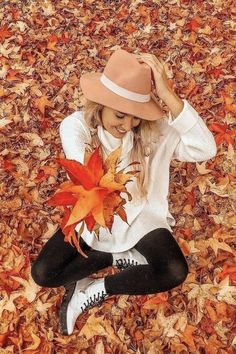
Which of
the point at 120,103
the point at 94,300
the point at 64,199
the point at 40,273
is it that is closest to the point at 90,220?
the point at 64,199

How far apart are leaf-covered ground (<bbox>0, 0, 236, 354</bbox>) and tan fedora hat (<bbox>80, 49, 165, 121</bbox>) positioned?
1.32 metres

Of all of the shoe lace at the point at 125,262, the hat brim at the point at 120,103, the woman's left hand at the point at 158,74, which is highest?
the woman's left hand at the point at 158,74

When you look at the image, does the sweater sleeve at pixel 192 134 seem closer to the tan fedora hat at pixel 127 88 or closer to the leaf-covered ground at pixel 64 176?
the tan fedora hat at pixel 127 88

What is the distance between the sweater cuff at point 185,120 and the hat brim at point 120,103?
3.0 inches

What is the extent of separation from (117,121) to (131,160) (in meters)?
0.26

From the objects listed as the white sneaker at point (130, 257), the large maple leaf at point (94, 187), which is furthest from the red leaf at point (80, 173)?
the white sneaker at point (130, 257)

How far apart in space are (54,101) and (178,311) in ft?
6.91

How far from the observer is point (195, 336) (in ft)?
10.1

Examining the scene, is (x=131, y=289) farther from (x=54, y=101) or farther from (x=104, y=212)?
(x=54, y=101)

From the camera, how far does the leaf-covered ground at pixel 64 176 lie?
3098 millimetres

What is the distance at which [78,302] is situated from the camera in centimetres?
310

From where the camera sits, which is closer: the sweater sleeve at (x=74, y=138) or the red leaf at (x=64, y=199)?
the red leaf at (x=64, y=199)

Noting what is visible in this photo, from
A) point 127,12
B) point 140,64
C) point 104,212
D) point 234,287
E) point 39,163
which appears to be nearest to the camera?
point 104,212

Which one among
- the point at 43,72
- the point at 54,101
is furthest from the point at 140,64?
the point at 43,72
